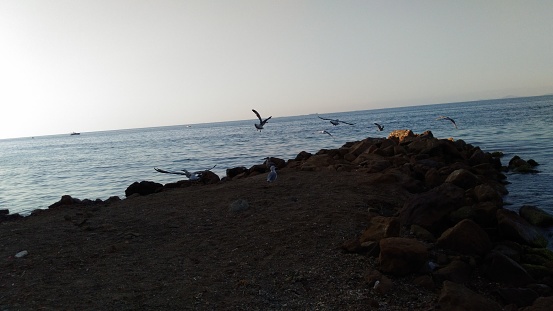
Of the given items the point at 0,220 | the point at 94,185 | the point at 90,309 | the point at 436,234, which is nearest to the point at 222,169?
the point at 94,185

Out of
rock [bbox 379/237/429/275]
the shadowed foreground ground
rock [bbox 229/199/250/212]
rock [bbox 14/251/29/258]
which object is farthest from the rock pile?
rock [bbox 14/251/29/258]

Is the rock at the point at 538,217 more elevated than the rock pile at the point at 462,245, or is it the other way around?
the rock pile at the point at 462,245

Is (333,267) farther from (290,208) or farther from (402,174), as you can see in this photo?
(402,174)

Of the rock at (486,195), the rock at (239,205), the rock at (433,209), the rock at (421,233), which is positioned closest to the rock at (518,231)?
the rock at (433,209)

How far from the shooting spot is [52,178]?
2283cm

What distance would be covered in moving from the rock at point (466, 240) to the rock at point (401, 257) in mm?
1036

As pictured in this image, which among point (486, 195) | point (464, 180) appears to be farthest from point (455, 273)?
point (464, 180)

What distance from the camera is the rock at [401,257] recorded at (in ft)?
17.1

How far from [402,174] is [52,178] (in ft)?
65.0

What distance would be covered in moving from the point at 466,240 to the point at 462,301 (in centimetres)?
198

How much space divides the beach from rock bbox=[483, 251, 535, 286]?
17 mm

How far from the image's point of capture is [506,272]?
5410mm

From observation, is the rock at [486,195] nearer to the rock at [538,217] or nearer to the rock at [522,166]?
the rock at [538,217]

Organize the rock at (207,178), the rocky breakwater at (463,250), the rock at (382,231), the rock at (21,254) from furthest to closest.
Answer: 1. the rock at (207,178)
2. the rock at (21,254)
3. the rock at (382,231)
4. the rocky breakwater at (463,250)
